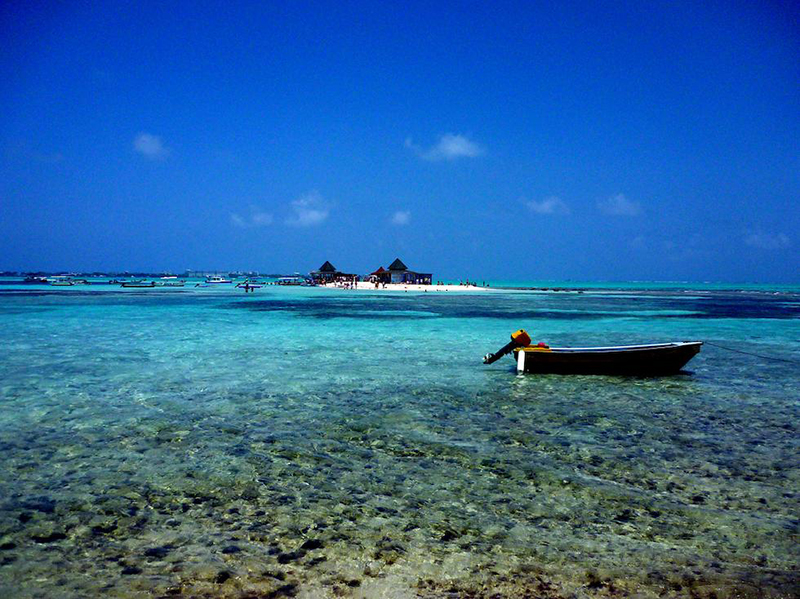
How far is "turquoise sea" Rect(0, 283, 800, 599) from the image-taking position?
13.9ft

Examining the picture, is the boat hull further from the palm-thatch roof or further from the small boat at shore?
the palm-thatch roof

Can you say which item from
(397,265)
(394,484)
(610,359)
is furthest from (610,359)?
(397,265)

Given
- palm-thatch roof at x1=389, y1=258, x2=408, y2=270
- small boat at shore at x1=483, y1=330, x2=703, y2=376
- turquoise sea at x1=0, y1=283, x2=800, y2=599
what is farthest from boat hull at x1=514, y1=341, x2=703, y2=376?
palm-thatch roof at x1=389, y1=258, x2=408, y2=270

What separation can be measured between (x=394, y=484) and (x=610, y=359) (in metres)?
Answer: 9.30

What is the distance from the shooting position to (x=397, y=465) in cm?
680

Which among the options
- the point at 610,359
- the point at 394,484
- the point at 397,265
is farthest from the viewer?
the point at 397,265

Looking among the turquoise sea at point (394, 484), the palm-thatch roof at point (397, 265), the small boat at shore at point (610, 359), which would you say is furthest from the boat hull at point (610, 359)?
the palm-thatch roof at point (397, 265)

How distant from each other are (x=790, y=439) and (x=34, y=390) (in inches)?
571

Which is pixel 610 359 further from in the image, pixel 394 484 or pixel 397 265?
pixel 397 265

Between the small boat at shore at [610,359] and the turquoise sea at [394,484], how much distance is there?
44 centimetres

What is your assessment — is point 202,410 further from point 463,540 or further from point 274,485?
point 463,540

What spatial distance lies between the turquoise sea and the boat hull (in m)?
0.44

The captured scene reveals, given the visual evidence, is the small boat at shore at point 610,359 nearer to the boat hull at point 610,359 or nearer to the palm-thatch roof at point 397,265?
the boat hull at point 610,359

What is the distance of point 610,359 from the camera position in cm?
1348
